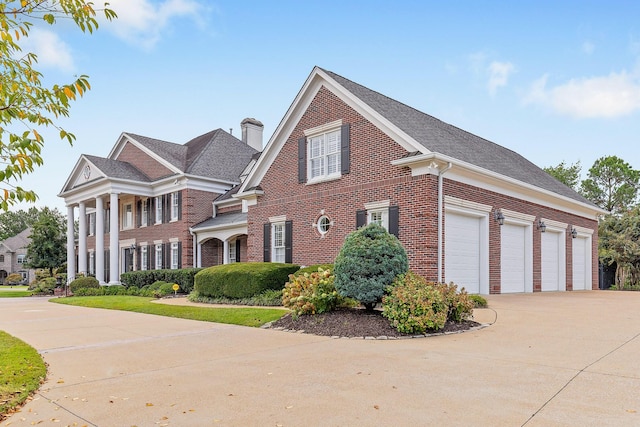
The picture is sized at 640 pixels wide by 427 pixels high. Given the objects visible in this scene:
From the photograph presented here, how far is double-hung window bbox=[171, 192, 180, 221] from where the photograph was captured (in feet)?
85.4

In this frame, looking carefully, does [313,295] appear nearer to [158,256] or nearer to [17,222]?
[158,256]

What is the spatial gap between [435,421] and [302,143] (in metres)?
14.2

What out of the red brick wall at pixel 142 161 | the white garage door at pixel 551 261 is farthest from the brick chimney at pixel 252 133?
the white garage door at pixel 551 261

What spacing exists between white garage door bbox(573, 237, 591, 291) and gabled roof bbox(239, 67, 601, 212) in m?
2.07

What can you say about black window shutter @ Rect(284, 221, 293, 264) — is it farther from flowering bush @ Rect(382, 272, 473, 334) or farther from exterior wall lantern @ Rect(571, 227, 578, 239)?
exterior wall lantern @ Rect(571, 227, 578, 239)

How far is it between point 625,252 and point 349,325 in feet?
69.4

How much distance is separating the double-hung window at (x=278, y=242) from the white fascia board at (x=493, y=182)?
18.9ft

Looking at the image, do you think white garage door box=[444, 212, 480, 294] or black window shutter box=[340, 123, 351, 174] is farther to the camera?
black window shutter box=[340, 123, 351, 174]

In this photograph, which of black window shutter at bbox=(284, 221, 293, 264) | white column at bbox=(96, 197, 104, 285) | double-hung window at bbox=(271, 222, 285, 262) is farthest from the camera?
white column at bbox=(96, 197, 104, 285)

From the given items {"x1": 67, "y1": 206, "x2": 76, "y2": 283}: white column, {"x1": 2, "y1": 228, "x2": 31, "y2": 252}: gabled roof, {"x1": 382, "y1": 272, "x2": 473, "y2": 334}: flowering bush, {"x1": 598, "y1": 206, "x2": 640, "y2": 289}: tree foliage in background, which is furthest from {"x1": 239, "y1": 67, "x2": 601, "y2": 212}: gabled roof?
{"x1": 2, "y1": 228, "x2": 31, "y2": 252}: gabled roof

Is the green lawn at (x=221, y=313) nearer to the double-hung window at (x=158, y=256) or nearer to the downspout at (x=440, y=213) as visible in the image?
the downspout at (x=440, y=213)

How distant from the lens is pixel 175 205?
86.1 feet

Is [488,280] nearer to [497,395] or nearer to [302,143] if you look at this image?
[302,143]

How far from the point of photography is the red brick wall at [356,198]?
1366 centimetres
